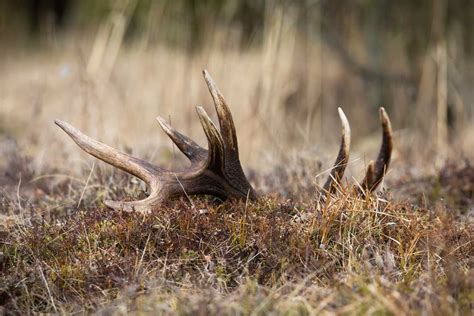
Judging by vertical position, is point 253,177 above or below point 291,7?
below

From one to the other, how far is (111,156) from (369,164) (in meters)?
1.59

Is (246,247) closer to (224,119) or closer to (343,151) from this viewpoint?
(224,119)

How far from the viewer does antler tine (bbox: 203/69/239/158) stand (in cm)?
397

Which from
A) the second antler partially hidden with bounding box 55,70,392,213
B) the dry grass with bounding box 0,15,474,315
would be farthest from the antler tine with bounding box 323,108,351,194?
the dry grass with bounding box 0,15,474,315

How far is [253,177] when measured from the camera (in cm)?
605

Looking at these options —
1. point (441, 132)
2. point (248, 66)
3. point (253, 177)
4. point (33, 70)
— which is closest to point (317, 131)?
point (248, 66)

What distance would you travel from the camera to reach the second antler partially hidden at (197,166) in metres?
4.00

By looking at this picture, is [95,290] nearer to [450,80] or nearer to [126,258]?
[126,258]

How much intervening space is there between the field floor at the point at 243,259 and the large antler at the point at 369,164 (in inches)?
7.5

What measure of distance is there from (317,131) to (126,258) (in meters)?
7.46

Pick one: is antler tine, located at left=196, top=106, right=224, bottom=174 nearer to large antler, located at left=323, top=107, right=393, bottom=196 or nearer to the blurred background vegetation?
large antler, located at left=323, top=107, right=393, bottom=196

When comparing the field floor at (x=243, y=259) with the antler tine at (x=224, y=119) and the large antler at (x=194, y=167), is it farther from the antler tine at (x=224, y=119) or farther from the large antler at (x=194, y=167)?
the antler tine at (x=224, y=119)

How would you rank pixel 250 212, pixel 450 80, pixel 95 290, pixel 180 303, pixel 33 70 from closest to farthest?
pixel 180 303 → pixel 95 290 → pixel 250 212 → pixel 450 80 → pixel 33 70

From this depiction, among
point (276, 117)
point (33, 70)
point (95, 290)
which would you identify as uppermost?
point (95, 290)
